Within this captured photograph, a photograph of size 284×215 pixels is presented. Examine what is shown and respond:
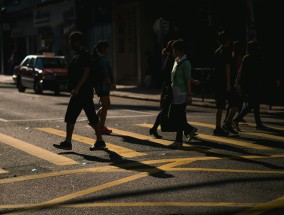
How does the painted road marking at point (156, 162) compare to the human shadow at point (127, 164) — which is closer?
the painted road marking at point (156, 162)

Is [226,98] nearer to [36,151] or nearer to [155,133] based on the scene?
[155,133]

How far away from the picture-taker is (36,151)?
11.3 metres

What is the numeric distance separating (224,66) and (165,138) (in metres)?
1.76

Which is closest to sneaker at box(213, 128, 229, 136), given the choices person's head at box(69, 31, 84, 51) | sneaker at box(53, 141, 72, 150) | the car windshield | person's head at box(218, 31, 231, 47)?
person's head at box(218, 31, 231, 47)

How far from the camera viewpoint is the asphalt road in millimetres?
7121

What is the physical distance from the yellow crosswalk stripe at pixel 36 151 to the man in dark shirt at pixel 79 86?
1.17 ft

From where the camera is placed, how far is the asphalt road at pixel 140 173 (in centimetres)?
712

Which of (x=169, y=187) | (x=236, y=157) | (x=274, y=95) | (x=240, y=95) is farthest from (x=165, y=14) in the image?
(x=169, y=187)

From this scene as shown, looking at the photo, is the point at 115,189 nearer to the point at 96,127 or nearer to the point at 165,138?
the point at 96,127

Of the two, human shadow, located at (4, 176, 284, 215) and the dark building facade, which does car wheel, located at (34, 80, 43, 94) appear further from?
human shadow, located at (4, 176, 284, 215)

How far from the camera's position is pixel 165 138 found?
1291 cm

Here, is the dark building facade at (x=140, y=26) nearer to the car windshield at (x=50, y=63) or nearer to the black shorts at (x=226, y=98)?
the car windshield at (x=50, y=63)

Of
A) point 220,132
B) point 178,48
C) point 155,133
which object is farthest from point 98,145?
point 220,132

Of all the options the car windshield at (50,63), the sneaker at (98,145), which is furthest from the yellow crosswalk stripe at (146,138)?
the car windshield at (50,63)
